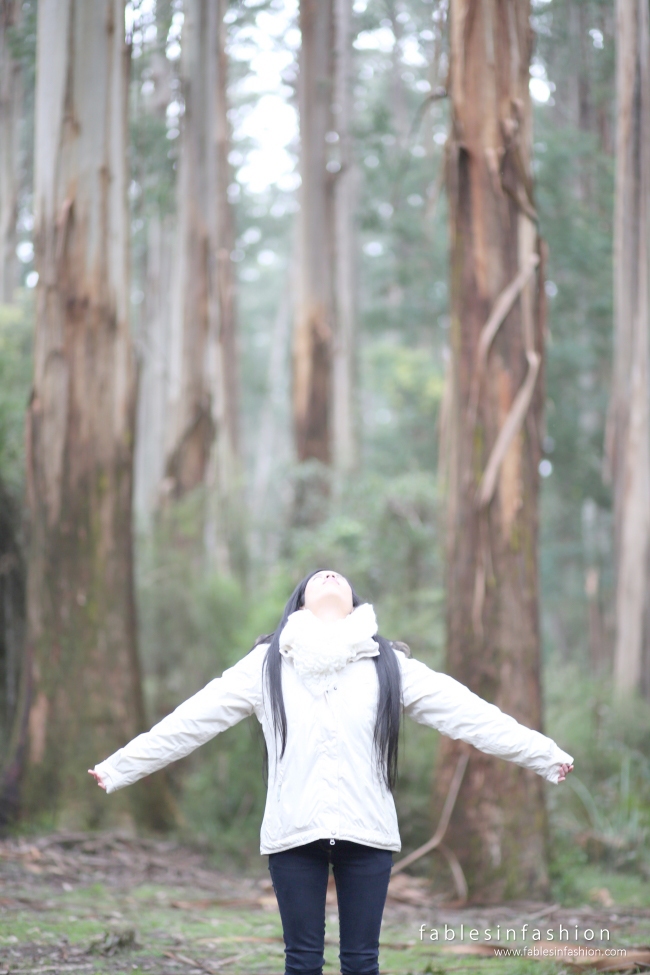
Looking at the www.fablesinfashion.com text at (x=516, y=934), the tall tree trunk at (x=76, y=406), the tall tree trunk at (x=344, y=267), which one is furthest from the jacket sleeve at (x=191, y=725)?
the tall tree trunk at (x=344, y=267)

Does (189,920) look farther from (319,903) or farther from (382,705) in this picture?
(382,705)

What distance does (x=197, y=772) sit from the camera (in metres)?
7.80

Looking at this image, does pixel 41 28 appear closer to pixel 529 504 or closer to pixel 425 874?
pixel 529 504

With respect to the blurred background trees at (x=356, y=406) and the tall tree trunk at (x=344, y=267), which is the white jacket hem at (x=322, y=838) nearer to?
the blurred background trees at (x=356, y=406)

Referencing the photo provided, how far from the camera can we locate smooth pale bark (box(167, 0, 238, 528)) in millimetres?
10828

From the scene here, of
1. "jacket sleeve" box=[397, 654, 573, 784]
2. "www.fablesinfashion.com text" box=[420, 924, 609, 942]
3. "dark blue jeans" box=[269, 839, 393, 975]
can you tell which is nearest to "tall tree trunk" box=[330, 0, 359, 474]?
"www.fablesinfashion.com text" box=[420, 924, 609, 942]

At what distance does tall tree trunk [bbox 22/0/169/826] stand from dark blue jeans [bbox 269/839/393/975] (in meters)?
3.72

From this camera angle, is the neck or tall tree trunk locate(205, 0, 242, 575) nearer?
the neck

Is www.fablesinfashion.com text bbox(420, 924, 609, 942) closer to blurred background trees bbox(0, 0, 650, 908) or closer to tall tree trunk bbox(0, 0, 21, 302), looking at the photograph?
blurred background trees bbox(0, 0, 650, 908)

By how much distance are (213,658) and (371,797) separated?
5508mm

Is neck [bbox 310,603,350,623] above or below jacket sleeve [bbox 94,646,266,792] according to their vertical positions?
above

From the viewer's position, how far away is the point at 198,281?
11.4m

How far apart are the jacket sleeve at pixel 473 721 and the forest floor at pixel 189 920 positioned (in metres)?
1.17

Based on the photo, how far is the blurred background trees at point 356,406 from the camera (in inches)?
239
